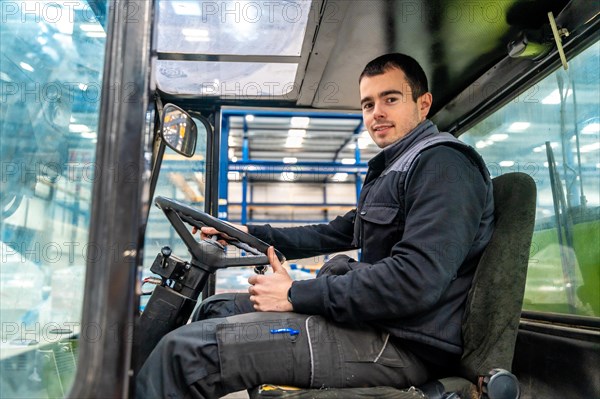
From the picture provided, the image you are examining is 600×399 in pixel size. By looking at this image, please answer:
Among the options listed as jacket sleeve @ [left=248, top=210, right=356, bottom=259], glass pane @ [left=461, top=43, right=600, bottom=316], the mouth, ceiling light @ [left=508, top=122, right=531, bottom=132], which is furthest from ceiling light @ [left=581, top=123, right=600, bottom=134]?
jacket sleeve @ [left=248, top=210, right=356, bottom=259]

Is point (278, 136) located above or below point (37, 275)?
above

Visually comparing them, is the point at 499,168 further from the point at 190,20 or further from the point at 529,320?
the point at 190,20

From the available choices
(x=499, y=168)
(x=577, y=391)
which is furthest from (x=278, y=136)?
(x=577, y=391)

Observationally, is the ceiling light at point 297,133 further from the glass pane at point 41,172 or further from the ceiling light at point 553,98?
the glass pane at point 41,172

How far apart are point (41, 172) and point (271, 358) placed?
742mm

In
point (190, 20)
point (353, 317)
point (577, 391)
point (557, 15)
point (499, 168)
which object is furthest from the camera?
point (499, 168)

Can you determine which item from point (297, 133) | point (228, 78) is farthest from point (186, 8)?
point (297, 133)

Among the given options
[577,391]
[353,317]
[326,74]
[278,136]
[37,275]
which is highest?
[278,136]

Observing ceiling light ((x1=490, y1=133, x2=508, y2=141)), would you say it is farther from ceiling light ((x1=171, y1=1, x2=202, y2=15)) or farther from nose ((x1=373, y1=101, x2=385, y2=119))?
ceiling light ((x1=171, y1=1, x2=202, y2=15))

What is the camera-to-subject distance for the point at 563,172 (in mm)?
2045

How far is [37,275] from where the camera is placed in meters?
1.07

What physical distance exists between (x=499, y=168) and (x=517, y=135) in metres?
0.24

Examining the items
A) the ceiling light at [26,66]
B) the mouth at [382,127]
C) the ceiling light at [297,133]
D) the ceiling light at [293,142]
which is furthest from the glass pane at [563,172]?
the ceiling light at [293,142]

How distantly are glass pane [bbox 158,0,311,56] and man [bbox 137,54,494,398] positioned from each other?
0.88 metres
